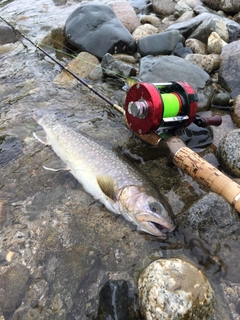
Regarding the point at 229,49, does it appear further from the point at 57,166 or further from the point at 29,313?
the point at 29,313

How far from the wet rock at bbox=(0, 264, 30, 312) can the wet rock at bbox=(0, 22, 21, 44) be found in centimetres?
937

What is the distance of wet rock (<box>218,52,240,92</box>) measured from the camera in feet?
20.4

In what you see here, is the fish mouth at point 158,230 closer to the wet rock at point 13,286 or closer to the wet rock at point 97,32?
the wet rock at point 13,286

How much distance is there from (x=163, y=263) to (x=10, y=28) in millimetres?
10683

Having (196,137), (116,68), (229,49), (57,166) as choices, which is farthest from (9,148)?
(229,49)

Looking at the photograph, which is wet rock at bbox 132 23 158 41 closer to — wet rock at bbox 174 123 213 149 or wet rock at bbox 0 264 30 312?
wet rock at bbox 174 123 213 149

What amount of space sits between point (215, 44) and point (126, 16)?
4.18 meters

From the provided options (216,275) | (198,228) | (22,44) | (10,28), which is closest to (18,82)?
(22,44)

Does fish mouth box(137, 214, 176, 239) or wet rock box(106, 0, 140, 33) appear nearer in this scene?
fish mouth box(137, 214, 176, 239)

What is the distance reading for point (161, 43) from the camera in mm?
8086

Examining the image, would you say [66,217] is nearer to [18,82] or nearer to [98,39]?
[18,82]

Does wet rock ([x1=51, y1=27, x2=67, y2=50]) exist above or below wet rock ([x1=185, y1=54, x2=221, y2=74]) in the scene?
below

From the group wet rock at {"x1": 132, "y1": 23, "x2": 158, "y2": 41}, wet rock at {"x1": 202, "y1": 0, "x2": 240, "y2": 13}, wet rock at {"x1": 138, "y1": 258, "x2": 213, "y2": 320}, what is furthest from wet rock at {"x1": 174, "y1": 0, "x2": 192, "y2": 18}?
wet rock at {"x1": 138, "y1": 258, "x2": 213, "y2": 320}

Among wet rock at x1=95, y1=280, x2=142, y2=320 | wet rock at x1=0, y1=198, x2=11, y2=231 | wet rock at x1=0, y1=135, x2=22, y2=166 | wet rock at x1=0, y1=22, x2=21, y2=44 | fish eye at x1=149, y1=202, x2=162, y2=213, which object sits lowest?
wet rock at x1=0, y1=22, x2=21, y2=44
